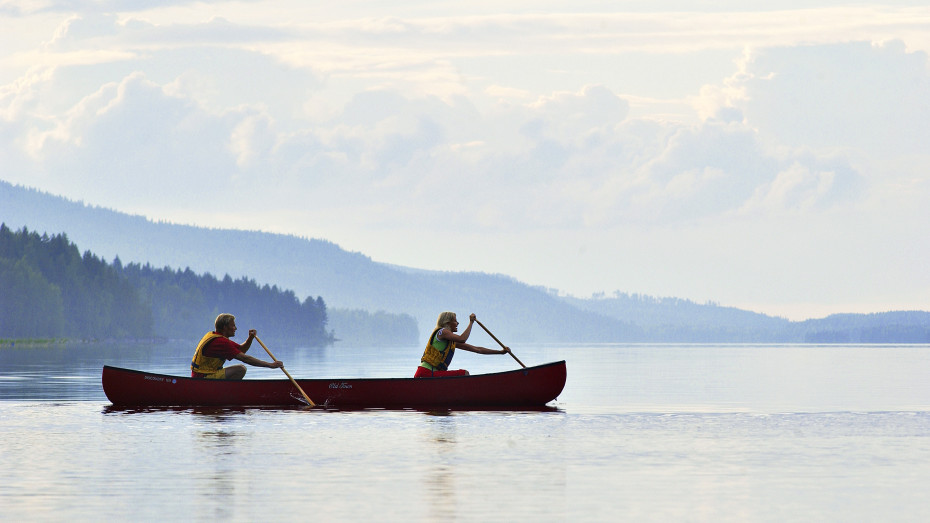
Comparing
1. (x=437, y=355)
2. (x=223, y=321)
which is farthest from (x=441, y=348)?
(x=223, y=321)

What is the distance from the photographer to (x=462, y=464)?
20172mm

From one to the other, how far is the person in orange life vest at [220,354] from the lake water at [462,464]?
1.35m

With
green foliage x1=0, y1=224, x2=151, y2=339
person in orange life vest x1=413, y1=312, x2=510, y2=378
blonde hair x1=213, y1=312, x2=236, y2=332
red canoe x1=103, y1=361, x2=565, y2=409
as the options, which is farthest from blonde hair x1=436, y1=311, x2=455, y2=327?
green foliage x1=0, y1=224, x2=151, y2=339

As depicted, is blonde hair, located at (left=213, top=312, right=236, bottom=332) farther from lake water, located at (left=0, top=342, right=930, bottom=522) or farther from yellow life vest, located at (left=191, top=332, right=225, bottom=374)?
lake water, located at (left=0, top=342, right=930, bottom=522)

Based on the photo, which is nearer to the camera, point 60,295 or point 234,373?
point 234,373

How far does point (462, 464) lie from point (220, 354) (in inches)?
534

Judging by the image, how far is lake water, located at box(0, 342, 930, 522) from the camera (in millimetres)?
15656

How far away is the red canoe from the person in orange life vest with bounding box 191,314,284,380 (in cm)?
55

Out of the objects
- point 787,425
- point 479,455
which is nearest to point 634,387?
point 787,425

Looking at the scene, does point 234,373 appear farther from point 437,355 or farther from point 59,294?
point 59,294

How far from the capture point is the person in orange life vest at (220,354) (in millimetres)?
31953

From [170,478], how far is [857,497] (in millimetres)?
9713

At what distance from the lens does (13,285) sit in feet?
482

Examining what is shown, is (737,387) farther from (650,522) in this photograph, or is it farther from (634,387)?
(650,522)
